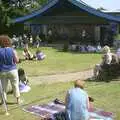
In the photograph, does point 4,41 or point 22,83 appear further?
point 22,83

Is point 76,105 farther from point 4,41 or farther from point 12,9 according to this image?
point 12,9

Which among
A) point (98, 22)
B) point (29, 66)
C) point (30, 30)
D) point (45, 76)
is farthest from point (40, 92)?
point (30, 30)

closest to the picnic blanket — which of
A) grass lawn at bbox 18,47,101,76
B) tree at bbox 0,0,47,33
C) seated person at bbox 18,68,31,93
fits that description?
seated person at bbox 18,68,31,93

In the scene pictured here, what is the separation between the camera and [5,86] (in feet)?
38.3

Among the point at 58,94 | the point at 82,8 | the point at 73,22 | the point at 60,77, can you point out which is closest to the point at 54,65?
the point at 60,77

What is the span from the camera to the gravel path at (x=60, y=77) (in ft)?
53.7

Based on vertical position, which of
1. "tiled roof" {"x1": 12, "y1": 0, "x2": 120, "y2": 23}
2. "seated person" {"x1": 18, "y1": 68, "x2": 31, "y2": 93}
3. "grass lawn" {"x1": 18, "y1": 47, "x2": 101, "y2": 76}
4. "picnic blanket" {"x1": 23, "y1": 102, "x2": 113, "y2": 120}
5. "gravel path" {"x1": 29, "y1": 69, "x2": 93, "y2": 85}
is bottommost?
"picnic blanket" {"x1": 23, "y1": 102, "x2": 113, "y2": 120}

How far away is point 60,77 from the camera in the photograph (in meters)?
17.4

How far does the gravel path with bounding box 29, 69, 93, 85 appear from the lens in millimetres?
A: 16359

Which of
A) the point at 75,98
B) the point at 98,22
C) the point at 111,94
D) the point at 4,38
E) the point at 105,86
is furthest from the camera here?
the point at 98,22

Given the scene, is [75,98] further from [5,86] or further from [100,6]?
[100,6]

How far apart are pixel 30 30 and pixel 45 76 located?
22.9 m

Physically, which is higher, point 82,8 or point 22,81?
point 82,8

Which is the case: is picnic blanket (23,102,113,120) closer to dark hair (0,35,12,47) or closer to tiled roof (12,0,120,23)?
dark hair (0,35,12,47)
